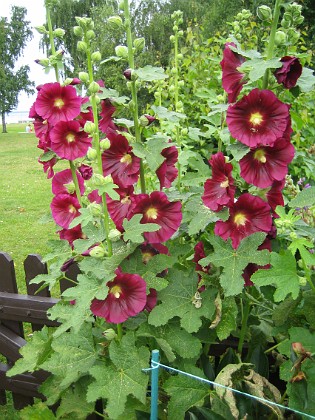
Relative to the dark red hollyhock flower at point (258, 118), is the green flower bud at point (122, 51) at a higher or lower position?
higher

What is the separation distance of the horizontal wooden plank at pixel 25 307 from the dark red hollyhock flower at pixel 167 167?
1.00 metres

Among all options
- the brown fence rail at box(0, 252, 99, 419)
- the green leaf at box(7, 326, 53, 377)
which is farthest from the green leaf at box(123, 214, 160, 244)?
the brown fence rail at box(0, 252, 99, 419)

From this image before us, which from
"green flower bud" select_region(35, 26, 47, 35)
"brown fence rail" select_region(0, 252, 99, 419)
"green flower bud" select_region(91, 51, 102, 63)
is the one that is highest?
"green flower bud" select_region(35, 26, 47, 35)

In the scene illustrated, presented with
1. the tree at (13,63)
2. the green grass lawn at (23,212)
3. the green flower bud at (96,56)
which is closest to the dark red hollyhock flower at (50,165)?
the green flower bud at (96,56)

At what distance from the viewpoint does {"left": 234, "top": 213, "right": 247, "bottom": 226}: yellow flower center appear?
3.97ft

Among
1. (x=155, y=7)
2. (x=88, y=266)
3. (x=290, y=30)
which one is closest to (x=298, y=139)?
(x=290, y=30)

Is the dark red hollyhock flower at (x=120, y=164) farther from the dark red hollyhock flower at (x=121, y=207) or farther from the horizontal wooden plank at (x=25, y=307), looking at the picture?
the horizontal wooden plank at (x=25, y=307)

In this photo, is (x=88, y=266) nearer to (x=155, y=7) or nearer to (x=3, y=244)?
(x=3, y=244)

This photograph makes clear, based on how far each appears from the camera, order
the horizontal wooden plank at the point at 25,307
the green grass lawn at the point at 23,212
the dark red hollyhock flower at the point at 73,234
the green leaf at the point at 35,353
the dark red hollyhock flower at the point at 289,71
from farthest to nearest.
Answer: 1. the green grass lawn at the point at 23,212
2. the horizontal wooden plank at the point at 25,307
3. the green leaf at the point at 35,353
4. the dark red hollyhock flower at the point at 73,234
5. the dark red hollyhock flower at the point at 289,71

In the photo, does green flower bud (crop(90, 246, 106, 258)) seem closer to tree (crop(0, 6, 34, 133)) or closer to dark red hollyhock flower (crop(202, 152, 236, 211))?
dark red hollyhock flower (crop(202, 152, 236, 211))

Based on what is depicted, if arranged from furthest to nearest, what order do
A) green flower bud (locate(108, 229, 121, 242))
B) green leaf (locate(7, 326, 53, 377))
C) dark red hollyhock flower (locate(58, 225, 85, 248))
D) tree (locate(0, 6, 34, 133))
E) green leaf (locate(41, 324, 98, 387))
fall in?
tree (locate(0, 6, 34, 133))
green leaf (locate(7, 326, 53, 377))
dark red hollyhock flower (locate(58, 225, 85, 248))
green leaf (locate(41, 324, 98, 387))
green flower bud (locate(108, 229, 121, 242))

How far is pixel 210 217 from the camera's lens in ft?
4.04

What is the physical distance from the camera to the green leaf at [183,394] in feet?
4.22

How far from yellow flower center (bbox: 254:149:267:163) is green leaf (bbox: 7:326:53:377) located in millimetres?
827
